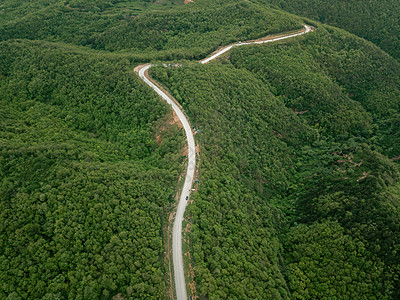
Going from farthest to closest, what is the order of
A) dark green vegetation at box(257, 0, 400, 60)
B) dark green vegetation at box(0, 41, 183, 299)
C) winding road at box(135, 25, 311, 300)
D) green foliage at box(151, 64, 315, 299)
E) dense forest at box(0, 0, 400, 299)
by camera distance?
dark green vegetation at box(257, 0, 400, 60), green foliage at box(151, 64, 315, 299), winding road at box(135, 25, 311, 300), dense forest at box(0, 0, 400, 299), dark green vegetation at box(0, 41, 183, 299)

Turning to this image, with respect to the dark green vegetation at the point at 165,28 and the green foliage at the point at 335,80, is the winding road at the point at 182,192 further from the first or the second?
the green foliage at the point at 335,80

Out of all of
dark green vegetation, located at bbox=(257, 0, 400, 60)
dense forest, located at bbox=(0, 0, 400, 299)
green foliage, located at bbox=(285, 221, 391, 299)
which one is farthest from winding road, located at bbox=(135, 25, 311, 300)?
dark green vegetation, located at bbox=(257, 0, 400, 60)

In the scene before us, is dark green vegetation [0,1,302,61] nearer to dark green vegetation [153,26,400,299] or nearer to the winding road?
dark green vegetation [153,26,400,299]

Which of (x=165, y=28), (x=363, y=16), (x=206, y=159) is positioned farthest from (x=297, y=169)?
(x=363, y=16)

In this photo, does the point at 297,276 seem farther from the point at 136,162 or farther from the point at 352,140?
the point at 352,140

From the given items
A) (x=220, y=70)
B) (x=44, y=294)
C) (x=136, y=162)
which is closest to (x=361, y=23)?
(x=220, y=70)

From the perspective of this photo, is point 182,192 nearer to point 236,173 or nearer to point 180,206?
point 180,206
